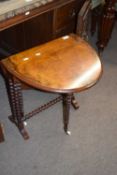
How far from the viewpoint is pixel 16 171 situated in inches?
53.3

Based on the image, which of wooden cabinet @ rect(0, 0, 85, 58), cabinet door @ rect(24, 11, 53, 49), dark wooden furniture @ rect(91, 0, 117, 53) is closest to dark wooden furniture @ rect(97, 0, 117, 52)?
A: dark wooden furniture @ rect(91, 0, 117, 53)

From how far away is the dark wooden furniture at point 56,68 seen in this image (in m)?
1.10

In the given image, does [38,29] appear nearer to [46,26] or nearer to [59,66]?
[46,26]

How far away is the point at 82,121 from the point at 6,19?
0.85m

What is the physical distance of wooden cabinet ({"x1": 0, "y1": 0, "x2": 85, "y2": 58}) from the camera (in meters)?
1.37

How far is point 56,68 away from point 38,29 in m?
0.44

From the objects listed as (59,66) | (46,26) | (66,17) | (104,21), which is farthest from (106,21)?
(59,66)

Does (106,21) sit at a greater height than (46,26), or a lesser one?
lesser

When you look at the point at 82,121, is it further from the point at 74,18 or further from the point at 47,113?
the point at 74,18

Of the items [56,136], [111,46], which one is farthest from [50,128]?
[111,46]

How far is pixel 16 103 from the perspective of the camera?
1.32 metres

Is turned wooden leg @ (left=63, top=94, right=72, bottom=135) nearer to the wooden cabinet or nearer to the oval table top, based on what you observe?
the oval table top

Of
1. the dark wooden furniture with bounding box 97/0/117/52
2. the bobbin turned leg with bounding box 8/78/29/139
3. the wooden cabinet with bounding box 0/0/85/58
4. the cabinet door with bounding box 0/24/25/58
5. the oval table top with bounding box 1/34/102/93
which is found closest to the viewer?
the oval table top with bounding box 1/34/102/93

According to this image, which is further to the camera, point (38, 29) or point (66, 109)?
point (38, 29)
